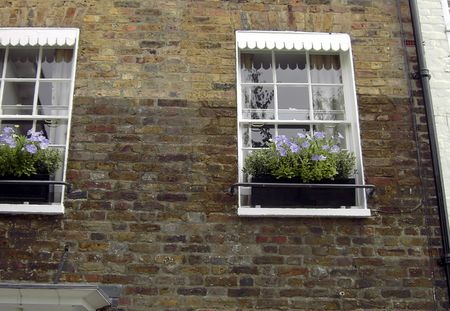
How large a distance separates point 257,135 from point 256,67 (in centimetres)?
81

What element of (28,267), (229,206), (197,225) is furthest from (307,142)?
(28,267)

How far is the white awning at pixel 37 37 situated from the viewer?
602 cm

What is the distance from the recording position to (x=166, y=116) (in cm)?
584

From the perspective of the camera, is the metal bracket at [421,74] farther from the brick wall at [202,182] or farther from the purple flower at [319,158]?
the purple flower at [319,158]

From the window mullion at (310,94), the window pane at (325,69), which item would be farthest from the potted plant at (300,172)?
the window pane at (325,69)

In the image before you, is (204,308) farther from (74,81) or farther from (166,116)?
(74,81)

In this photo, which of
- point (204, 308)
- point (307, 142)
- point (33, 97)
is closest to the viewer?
point (204, 308)

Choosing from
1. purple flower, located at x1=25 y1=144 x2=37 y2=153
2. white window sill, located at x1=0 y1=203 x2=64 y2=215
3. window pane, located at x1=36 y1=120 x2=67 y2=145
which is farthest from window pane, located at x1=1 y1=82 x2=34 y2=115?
white window sill, located at x1=0 y1=203 x2=64 y2=215

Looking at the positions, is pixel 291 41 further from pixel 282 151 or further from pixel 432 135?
pixel 432 135

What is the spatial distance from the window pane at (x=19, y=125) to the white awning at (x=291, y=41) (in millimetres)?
2265

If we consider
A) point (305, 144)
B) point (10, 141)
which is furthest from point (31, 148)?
point (305, 144)

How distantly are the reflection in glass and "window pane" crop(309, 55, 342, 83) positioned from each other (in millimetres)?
519

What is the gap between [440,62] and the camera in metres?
6.29

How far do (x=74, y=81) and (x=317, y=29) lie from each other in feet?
8.35
